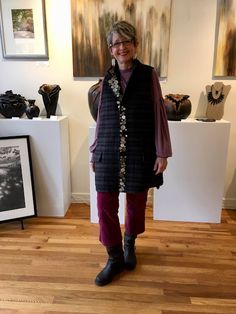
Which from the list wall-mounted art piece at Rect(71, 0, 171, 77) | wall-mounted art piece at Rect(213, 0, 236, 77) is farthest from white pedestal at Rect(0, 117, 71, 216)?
wall-mounted art piece at Rect(213, 0, 236, 77)

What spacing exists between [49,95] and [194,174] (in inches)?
53.5

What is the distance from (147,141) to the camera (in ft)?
4.88

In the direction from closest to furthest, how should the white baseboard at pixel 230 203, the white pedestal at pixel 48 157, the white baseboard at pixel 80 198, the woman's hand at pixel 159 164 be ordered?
1. the woman's hand at pixel 159 164
2. the white pedestal at pixel 48 157
3. the white baseboard at pixel 230 203
4. the white baseboard at pixel 80 198

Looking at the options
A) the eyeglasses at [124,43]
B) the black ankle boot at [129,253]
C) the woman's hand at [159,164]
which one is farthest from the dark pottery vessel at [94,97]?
the black ankle boot at [129,253]

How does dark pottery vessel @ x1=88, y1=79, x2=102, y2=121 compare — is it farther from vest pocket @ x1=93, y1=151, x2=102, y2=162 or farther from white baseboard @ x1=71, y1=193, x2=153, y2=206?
white baseboard @ x1=71, y1=193, x2=153, y2=206

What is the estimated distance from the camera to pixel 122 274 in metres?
1.68

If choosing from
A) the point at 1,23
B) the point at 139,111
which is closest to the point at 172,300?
the point at 139,111

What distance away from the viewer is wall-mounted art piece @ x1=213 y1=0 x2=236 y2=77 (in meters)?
2.16

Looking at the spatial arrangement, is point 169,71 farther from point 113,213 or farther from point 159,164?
point 113,213

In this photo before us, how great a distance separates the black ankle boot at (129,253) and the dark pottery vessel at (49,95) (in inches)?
48.6

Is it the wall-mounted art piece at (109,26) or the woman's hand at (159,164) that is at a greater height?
the wall-mounted art piece at (109,26)

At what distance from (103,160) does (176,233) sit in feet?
3.35

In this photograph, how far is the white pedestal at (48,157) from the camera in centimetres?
220

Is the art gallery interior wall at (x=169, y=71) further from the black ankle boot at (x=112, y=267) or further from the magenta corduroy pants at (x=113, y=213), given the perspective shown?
the black ankle boot at (x=112, y=267)
